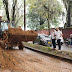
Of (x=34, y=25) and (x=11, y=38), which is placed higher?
(x=34, y=25)

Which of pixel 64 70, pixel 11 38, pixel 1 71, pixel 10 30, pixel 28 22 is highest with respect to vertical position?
pixel 28 22

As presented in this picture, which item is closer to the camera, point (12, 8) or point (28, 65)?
point (28, 65)

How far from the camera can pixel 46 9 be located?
20422 mm

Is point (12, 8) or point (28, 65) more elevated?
point (12, 8)

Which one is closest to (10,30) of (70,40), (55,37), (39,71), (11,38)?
(11,38)

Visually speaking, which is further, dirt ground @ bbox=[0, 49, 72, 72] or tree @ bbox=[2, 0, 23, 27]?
tree @ bbox=[2, 0, 23, 27]

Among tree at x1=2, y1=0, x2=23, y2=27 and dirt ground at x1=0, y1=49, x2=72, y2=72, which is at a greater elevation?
tree at x1=2, y1=0, x2=23, y2=27

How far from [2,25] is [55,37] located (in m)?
6.30

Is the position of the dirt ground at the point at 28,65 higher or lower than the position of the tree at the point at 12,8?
lower

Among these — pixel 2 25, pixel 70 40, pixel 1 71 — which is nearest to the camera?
pixel 1 71

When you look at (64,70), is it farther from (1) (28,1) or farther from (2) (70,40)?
(1) (28,1)

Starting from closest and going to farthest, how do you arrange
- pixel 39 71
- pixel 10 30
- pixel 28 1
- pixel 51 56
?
1. pixel 39 71
2. pixel 51 56
3. pixel 10 30
4. pixel 28 1

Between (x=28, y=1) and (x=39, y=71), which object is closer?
(x=39, y=71)

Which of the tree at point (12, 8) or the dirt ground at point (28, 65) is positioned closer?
the dirt ground at point (28, 65)
